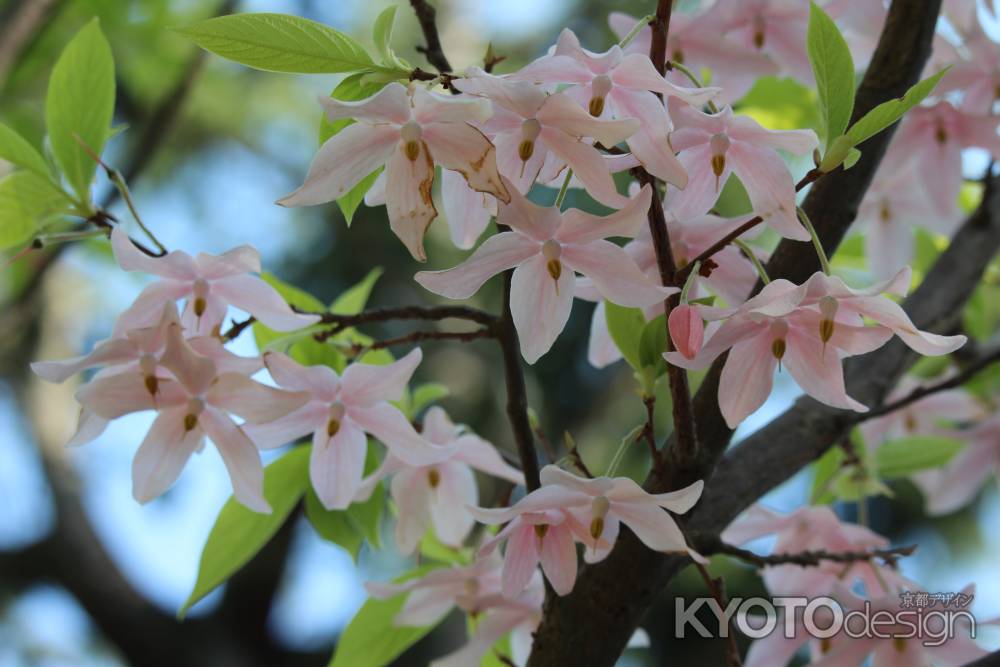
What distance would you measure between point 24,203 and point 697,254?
1.72ft

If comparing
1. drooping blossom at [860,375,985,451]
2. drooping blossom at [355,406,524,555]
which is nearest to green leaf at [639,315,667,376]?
drooping blossom at [355,406,524,555]

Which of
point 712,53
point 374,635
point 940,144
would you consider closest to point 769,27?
point 712,53

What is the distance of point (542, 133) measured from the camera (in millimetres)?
557

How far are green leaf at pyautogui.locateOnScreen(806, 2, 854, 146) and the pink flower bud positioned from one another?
0.48 feet

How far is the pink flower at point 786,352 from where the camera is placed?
595 millimetres

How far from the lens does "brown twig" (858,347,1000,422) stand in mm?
953

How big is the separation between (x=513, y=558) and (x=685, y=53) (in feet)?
1.59

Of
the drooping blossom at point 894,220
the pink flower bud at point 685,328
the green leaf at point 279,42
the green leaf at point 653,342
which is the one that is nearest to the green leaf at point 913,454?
the drooping blossom at point 894,220

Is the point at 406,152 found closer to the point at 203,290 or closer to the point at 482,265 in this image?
the point at 482,265

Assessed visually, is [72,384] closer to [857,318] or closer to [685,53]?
[685,53]

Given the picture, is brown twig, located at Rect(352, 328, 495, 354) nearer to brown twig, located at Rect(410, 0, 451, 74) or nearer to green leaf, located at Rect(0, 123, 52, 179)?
brown twig, located at Rect(410, 0, 451, 74)

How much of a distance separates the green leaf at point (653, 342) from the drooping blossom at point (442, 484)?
8.9 inches

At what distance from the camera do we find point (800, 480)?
13.9ft

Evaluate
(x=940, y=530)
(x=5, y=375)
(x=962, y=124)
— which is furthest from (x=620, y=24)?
(x=940, y=530)
